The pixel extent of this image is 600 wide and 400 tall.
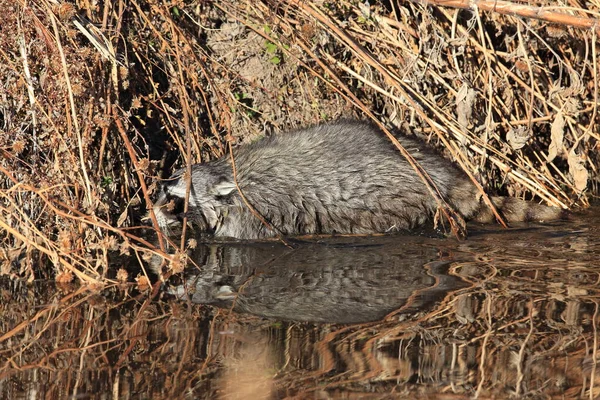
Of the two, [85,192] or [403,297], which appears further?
[85,192]

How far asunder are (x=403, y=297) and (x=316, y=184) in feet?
5.88

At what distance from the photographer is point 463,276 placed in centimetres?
475

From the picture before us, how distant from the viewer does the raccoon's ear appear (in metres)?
5.99

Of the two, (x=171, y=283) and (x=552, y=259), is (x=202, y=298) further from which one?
(x=552, y=259)

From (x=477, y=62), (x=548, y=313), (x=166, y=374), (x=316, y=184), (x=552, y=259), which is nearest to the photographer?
(x=166, y=374)

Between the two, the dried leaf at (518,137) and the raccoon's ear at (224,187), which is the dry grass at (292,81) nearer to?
the dried leaf at (518,137)

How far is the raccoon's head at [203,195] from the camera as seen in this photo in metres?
5.90

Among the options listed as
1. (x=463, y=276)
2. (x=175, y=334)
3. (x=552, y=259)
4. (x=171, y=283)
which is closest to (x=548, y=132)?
(x=552, y=259)

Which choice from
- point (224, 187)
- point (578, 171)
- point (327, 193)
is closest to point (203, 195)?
point (224, 187)

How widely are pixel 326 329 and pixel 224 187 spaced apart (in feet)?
7.57

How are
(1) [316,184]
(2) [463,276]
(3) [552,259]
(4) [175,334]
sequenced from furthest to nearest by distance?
(1) [316,184] < (3) [552,259] < (2) [463,276] < (4) [175,334]

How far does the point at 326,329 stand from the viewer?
3.90 metres

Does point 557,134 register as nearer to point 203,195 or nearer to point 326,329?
point 203,195

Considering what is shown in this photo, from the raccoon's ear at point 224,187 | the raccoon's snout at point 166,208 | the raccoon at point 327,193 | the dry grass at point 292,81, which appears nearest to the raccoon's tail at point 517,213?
the raccoon at point 327,193
